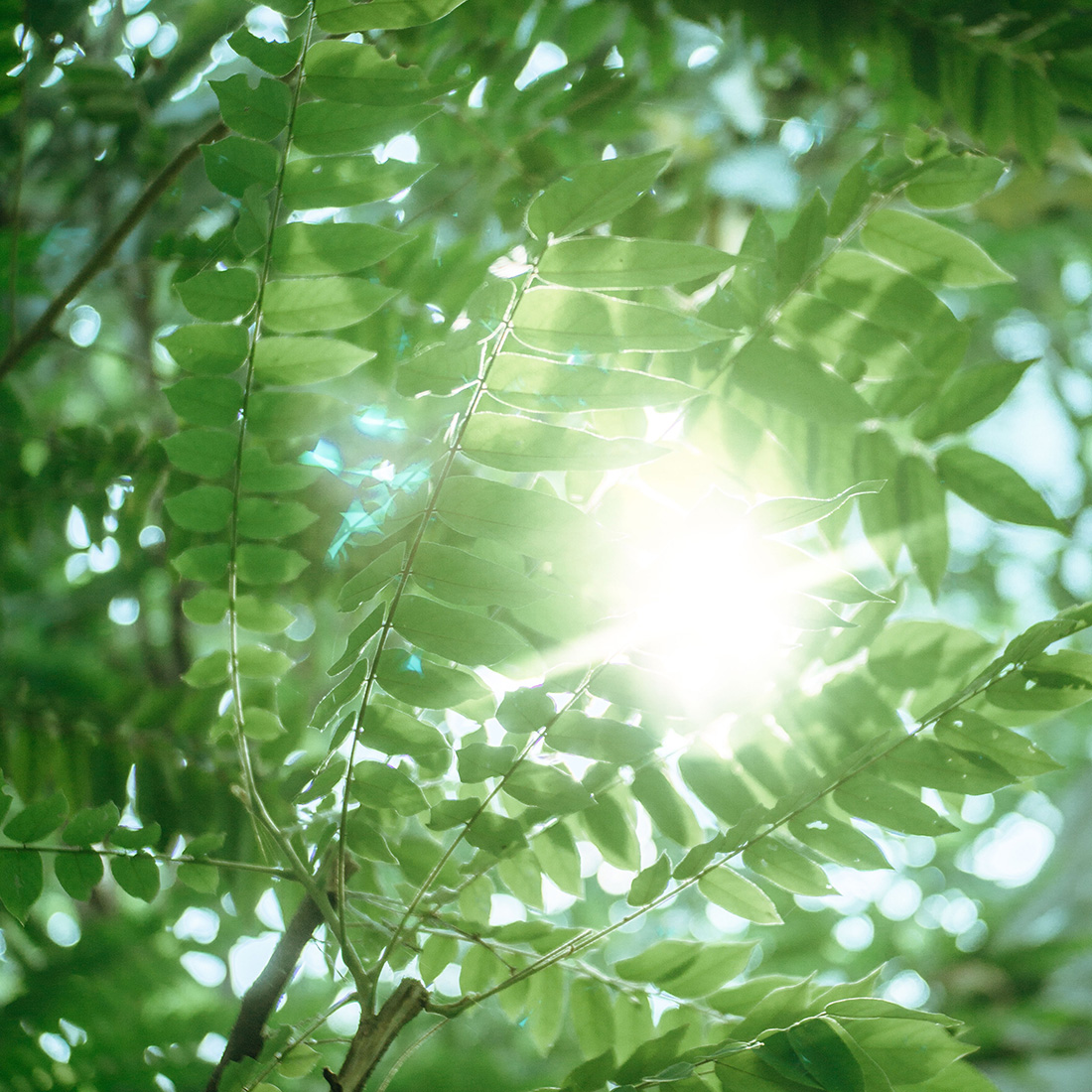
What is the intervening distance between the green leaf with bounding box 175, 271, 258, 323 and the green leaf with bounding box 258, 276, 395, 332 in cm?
2

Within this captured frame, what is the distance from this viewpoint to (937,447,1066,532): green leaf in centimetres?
81

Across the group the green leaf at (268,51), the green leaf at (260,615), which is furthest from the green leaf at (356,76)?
the green leaf at (260,615)

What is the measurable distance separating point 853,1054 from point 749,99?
1638 mm

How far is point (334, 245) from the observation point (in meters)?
0.67

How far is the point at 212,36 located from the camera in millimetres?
1265

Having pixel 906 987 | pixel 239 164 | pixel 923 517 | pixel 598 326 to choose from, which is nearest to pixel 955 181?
pixel 923 517

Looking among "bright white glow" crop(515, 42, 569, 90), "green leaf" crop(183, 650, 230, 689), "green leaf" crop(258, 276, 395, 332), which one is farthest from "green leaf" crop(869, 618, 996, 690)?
"bright white glow" crop(515, 42, 569, 90)

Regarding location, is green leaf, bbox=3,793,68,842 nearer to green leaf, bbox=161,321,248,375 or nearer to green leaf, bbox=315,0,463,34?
green leaf, bbox=161,321,248,375

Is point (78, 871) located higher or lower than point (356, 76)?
lower

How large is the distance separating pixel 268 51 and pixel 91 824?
0.63m

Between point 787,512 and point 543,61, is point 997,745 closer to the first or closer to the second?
point 787,512

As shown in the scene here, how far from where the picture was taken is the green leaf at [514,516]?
1.91 feet

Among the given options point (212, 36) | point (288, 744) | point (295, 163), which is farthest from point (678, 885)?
point (212, 36)

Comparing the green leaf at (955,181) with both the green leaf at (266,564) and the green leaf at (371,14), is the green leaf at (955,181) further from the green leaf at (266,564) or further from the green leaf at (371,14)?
the green leaf at (266,564)
